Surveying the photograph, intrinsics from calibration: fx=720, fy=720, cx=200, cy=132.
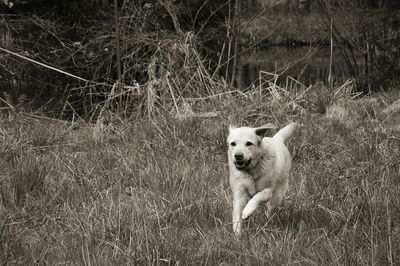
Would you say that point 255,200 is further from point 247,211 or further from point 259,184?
point 259,184

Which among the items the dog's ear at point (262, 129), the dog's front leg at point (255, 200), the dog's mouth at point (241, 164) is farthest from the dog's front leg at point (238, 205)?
the dog's ear at point (262, 129)

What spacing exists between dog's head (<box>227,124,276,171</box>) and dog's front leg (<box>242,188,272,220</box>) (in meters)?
0.23

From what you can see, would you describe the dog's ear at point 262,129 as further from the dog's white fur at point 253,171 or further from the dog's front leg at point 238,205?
the dog's front leg at point 238,205

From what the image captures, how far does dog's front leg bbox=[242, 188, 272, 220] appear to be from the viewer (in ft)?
15.6

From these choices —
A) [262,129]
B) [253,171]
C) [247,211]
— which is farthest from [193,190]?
[247,211]

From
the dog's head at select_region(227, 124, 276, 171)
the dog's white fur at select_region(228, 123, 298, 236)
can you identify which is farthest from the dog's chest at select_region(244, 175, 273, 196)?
the dog's head at select_region(227, 124, 276, 171)

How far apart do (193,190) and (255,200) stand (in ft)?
2.98

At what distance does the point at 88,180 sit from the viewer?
620 cm

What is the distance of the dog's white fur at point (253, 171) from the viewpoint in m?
5.08

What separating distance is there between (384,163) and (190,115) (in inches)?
115

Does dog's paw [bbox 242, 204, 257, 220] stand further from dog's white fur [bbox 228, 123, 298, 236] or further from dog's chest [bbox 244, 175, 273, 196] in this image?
dog's chest [bbox 244, 175, 273, 196]

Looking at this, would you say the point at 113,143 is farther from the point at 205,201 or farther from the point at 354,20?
the point at 354,20

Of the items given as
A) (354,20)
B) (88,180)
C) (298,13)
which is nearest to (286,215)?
(88,180)

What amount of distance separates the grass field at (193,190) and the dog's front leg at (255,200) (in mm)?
141
